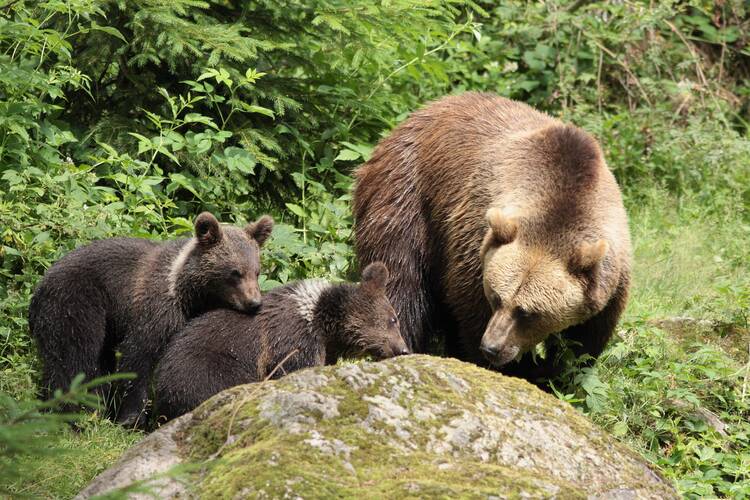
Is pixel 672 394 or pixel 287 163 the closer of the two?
pixel 672 394

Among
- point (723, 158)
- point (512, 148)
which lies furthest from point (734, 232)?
point (512, 148)

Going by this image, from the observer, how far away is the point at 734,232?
10172mm

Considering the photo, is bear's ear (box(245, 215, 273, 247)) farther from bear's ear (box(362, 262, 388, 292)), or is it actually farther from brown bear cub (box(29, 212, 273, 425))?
bear's ear (box(362, 262, 388, 292))

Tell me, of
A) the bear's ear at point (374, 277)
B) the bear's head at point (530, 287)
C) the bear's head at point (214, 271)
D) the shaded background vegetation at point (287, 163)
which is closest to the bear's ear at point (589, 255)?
the bear's head at point (530, 287)

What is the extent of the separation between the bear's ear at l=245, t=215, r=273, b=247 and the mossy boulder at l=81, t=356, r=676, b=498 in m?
2.35

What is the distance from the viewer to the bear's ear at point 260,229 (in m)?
6.79

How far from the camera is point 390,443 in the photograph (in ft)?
13.6

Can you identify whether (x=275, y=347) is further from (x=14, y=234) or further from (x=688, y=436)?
(x=688, y=436)

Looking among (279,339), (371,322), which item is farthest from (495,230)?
(279,339)

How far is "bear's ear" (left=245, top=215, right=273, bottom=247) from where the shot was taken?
679 cm

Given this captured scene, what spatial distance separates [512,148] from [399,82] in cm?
299

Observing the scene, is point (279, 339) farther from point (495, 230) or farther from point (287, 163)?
point (287, 163)

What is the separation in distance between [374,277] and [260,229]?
95 cm

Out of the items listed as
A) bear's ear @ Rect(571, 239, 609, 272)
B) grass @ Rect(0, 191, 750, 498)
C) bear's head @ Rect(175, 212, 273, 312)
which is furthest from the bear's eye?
bear's head @ Rect(175, 212, 273, 312)
